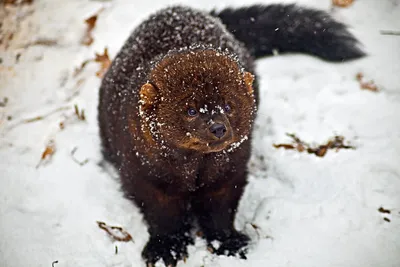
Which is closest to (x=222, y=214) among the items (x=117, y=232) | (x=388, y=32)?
(x=117, y=232)

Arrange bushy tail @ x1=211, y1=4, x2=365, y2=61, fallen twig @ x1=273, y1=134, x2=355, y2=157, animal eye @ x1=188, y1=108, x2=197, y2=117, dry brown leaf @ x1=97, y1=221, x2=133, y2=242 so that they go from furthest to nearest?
bushy tail @ x1=211, y1=4, x2=365, y2=61 < fallen twig @ x1=273, y1=134, x2=355, y2=157 < dry brown leaf @ x1=97, y1=221, x2=133, y2=242 < animal eye @ x1=188, y1=108, x2=197, y2=117

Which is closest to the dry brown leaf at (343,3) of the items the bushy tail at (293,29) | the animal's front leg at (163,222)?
the bushy tail at (293,29)

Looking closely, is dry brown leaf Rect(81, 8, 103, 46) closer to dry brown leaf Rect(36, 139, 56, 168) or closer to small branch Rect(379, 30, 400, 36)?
dry brown leaf Rect(36, 139, 56, 168)

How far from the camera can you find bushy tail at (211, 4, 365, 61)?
4965 millimetres

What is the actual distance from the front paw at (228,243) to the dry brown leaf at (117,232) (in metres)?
0.79

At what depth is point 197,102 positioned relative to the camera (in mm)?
2684

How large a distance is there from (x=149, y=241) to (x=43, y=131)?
1995mm

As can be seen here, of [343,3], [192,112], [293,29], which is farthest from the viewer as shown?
[343,3]

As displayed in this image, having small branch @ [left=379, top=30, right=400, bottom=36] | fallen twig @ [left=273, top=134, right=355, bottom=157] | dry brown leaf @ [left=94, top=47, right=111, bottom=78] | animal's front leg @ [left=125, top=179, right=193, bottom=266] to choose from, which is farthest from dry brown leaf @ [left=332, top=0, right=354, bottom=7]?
animal's front leg @ [left=125, top=179, right=193, bottom=266]

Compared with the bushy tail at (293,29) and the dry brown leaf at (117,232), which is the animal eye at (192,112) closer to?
the dry brown leaf at (117,232)

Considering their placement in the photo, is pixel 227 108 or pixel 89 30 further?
pixel 89 30

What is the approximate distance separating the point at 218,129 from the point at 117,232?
1.69 m

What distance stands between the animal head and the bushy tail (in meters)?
2.13

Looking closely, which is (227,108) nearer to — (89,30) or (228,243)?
(228,243)
